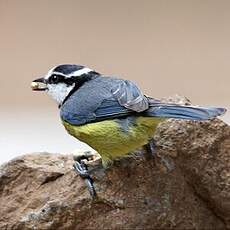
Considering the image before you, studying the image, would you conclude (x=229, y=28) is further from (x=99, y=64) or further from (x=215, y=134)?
(x=215, y=134)

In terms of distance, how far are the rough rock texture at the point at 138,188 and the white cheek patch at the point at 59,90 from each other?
0.44 ft

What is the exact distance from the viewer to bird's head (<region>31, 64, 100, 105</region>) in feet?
4.75

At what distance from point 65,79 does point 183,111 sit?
286 mm

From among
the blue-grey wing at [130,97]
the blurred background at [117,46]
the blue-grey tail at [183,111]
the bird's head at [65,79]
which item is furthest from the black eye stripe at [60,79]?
the blurred background at [117,46]

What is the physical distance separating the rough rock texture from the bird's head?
0.15 m

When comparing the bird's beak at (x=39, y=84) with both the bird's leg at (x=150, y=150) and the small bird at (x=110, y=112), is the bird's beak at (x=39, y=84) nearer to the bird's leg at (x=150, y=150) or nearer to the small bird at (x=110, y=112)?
the small bird at (x=110, y=112)

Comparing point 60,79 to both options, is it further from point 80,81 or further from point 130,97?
point 130,97

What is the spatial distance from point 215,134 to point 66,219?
337 mm

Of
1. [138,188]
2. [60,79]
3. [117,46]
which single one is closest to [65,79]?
A: [60,79]

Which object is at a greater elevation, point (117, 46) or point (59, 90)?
point (59, 90)

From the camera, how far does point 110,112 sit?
1338mm

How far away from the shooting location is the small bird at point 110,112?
4.25ft

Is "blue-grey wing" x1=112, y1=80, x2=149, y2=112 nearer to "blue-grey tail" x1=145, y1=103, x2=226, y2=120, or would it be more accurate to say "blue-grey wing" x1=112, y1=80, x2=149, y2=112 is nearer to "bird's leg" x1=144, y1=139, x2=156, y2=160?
"blue-grey tail" x1=145, y1=103, x2=226, y2=120

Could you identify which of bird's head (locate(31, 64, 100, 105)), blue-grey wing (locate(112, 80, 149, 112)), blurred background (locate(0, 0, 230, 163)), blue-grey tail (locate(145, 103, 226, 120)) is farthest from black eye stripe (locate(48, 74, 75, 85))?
blurred background (locate(0, 0, 230, 163))
